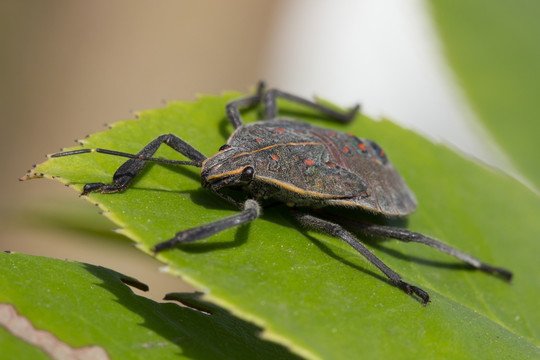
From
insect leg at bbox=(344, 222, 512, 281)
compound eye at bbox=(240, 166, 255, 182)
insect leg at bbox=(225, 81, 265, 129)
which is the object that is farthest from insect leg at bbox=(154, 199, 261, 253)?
insect leg at bbox=(225, 81, 265, 129)

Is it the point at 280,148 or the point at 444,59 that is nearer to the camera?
the point at 280,148

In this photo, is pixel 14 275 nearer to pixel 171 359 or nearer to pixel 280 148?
pixel 171 359

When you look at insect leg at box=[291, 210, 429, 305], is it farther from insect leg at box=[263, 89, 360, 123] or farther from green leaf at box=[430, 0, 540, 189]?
green leaf at box=[430, 0, 540, 189]

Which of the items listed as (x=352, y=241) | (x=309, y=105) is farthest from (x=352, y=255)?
(x=309, y=105)

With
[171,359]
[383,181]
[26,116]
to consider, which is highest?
[383,181]

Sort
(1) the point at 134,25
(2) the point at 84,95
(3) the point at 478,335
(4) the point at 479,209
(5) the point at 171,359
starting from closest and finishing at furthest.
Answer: (5) the point at 171,359
(3) the point at 478,335
(4) the point at 479,209
(2) the point at 84,95
(1) the point at 134,25

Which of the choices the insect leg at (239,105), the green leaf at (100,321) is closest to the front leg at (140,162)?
the green leaf at (100,321)

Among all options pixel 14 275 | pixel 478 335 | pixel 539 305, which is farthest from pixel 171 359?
pixel 539 305
